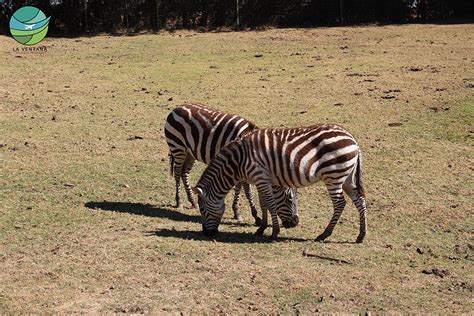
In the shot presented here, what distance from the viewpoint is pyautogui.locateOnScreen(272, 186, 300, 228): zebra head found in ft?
36.5

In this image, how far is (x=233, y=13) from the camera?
31812 mm

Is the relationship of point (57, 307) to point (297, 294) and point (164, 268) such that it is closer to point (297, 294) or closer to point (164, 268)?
point (164, 268)

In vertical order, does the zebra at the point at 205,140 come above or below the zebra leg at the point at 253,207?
above

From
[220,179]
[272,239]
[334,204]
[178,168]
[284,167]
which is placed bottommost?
[272,239]

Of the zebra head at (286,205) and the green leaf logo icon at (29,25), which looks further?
the green leaf logo icon at (29,25)

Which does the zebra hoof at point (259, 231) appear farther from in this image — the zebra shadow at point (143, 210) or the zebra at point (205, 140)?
the zebra shadow at point (143, 210)

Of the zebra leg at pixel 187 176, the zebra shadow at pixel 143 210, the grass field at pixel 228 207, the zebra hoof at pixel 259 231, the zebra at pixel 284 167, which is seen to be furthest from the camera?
the zebra leg at pixel 187 176

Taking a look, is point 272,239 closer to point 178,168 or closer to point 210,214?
point 210,214

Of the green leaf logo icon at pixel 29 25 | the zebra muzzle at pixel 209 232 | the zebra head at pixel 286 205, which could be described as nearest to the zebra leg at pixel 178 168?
the zebra muzzle at pixel 209 232

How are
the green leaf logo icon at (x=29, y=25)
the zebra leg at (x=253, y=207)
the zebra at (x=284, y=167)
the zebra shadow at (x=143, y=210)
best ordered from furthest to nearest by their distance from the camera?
the green leaf logo icon at (x=29, y=25) < the zebra shadow at (x=143, y=210) < the zebra leg at (x=253, y=207) < the zebra at (x=284, y=167)

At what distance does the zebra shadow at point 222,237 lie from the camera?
10.5 metres

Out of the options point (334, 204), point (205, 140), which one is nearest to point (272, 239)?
point (334, 204)

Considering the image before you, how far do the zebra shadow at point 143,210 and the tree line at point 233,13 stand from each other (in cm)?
1988

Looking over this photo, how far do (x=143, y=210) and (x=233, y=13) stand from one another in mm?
21123
